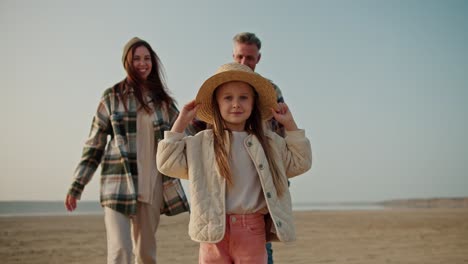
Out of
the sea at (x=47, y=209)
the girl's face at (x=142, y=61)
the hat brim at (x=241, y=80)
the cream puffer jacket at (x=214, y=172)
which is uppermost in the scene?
the girl's face at (x=142, y=61)

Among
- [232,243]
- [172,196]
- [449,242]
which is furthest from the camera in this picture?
[449,242]

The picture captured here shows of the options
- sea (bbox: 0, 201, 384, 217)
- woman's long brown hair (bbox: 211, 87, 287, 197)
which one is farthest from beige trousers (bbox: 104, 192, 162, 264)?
sea (bbox: 0, 201, 384, 217)

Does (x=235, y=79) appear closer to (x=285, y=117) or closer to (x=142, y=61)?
(x=285, y=117)

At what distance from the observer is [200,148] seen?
2693 mm

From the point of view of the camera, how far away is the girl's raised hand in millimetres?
2797

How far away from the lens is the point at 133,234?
3.79 meters

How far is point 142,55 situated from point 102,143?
0.85 metres

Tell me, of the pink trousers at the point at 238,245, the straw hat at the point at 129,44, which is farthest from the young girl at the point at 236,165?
the straw hat at the point at 129,44

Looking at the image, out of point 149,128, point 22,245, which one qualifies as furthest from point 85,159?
point 22,245

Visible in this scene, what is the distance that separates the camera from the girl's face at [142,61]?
4047 millimetres

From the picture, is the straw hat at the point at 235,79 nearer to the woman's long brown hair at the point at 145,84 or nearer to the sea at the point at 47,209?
the woman's long brown hair at the point at 145,84

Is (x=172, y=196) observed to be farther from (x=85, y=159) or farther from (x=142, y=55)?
(x=142, y=55)

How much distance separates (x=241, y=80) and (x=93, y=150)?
178cm

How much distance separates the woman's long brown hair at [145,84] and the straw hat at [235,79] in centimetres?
120
